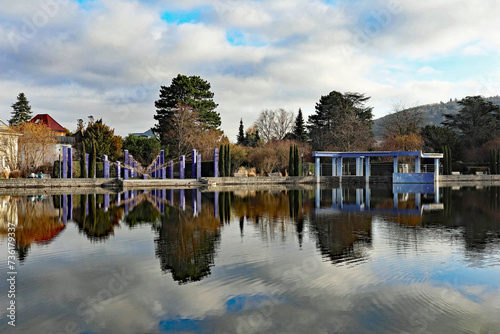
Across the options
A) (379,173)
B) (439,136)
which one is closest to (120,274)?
(379,173)

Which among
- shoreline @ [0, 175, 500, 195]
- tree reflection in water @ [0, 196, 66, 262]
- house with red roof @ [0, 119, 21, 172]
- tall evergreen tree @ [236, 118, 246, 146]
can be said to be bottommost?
tree reflection in water @ [0, 196, 66, 262]

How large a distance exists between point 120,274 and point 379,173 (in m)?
47.6

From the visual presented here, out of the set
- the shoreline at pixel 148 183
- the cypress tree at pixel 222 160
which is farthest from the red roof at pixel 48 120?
the cypress tree at pixel 222 160

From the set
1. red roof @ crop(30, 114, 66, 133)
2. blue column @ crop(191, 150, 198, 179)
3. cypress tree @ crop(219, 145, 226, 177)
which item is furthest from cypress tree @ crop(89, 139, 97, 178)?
red roof @ crop(30, 114, 66, 133)

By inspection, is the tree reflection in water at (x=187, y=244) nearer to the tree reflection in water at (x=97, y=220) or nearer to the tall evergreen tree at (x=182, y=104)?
the tree reflection in water at (x=97, y=220)

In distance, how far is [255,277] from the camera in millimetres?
6949

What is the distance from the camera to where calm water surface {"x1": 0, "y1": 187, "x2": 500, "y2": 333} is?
510 centimetres

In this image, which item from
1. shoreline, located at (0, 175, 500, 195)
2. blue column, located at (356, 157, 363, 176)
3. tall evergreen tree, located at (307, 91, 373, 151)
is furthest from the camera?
tall evergreen tree, located at (307, 91, 373, 151)

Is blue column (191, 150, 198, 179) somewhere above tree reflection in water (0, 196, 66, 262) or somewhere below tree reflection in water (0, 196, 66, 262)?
above

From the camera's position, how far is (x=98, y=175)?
39.7 m

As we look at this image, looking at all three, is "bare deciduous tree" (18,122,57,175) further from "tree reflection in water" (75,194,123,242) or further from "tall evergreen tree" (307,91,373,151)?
"tall evergreen tree" (307,91,373,151)

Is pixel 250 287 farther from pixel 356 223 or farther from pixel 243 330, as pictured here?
pixel 356 223

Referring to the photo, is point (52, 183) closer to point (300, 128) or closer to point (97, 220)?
point (97, 220)

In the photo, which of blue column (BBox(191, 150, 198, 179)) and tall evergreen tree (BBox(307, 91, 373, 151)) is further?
tall evergreen tree (BBox(307, 91, 373, 151))
